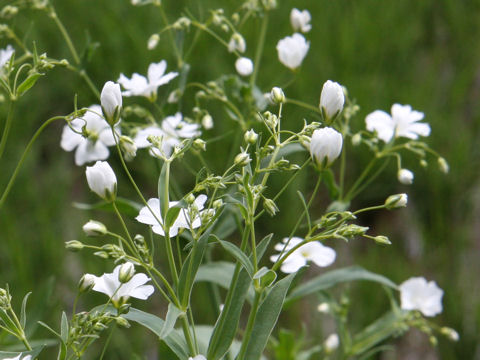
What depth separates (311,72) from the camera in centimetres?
215

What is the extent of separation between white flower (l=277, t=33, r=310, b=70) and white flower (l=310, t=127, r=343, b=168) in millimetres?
460

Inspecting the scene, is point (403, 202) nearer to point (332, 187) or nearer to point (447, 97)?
point (332, 187)

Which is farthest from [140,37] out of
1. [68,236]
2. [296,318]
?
[296,318]

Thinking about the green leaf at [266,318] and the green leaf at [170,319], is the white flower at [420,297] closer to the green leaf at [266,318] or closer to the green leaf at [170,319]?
the green leaf at [266,318]

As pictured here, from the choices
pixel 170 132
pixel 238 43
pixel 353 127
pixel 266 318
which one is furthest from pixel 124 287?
pixel 353 127

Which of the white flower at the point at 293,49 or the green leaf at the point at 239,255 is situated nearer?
the green leaf at the point at 239,255

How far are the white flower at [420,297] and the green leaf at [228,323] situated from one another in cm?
49

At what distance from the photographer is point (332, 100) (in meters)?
0.80

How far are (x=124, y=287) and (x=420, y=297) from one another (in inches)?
26.2

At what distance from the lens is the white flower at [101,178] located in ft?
2.47

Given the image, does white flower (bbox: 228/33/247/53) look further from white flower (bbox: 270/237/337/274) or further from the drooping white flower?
the drooping white flower

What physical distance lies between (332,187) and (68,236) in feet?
3.72

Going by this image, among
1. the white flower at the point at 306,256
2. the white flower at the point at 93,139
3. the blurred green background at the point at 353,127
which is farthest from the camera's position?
the blurred green background at the point at 353,127

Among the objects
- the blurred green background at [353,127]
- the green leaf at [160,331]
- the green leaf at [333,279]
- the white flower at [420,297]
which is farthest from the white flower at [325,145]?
the blurred green background at [353,127]
